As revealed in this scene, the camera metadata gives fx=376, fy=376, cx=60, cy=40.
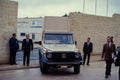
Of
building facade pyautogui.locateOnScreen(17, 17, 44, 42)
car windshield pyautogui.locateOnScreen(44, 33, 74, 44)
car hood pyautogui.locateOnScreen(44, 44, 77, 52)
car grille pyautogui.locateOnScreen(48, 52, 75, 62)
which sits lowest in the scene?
car grille pyautogui.locateOnScreen(48, 52, 75, 62)

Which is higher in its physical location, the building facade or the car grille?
the building facade

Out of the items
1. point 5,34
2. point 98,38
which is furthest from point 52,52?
point 98,38

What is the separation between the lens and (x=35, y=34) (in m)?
60.9

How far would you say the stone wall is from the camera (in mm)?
34469

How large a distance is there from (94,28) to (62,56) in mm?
18161

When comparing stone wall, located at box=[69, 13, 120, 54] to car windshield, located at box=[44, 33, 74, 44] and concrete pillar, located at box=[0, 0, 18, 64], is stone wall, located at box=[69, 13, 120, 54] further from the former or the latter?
car windshield, located at box=[44, 33, 74, 44]

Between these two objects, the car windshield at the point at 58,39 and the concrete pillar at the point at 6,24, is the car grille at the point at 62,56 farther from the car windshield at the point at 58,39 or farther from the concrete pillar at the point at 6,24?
the concrete pillar at the point at 6,24

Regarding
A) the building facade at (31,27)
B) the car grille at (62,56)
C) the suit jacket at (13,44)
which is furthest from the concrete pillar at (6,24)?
the building facade at (31,27)

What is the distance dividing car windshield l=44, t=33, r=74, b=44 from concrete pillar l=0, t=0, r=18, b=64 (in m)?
3.76

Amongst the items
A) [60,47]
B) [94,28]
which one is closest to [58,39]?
[60,47]

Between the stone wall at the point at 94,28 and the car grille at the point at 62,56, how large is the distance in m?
14.4

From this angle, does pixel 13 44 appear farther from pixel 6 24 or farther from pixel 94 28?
pixel 94 28

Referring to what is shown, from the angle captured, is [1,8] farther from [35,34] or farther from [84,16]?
[35,34]

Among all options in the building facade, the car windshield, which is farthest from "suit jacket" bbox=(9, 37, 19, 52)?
the building facade
